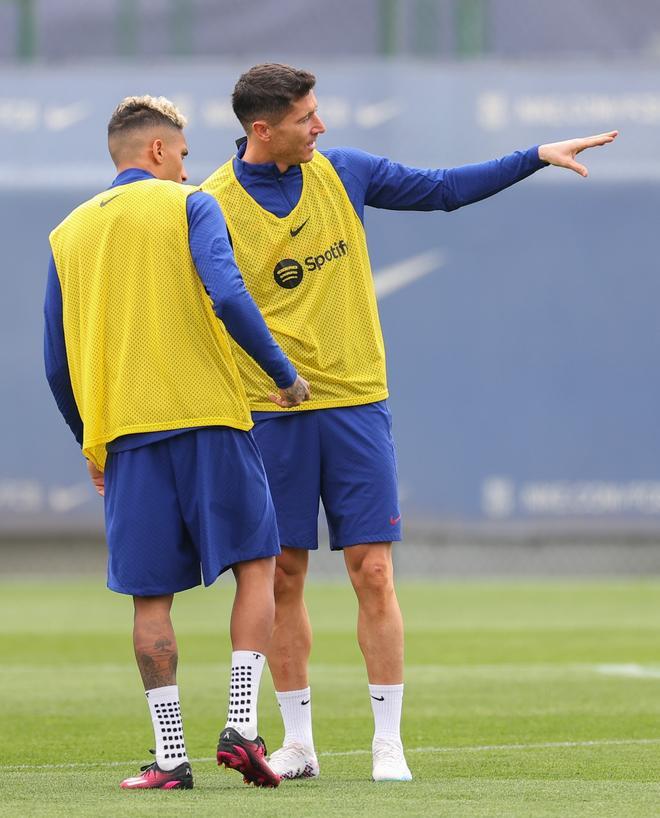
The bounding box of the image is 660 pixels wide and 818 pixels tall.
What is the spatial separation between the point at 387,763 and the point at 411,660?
4787mm

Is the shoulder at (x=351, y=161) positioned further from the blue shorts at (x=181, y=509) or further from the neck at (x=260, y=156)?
the blue shorts at (x=181, y=509)

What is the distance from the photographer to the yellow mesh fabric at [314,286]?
16.3ft

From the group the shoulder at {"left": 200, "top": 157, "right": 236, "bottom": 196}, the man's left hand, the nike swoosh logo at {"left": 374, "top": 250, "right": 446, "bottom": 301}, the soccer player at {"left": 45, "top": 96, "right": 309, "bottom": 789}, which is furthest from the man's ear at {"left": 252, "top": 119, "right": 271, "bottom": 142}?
the nike swoosh logo at {"left": 374, "top": 250, "right": 446, "bottom": 301}

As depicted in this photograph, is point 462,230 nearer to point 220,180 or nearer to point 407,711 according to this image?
point 407,711

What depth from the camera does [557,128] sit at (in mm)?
16984

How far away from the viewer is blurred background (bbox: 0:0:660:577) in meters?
16.8

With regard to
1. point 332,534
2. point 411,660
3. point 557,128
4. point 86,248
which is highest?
point 557,128

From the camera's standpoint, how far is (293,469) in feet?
16.4

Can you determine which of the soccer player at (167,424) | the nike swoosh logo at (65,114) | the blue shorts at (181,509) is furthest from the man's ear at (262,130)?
the nike swoosh logo at (65,114)

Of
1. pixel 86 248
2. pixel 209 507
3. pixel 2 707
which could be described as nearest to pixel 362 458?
pixel 209 507

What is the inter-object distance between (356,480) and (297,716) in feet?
2.40

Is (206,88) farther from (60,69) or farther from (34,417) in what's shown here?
(34,417)

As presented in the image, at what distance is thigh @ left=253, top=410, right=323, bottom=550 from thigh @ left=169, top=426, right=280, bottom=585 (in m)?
0.40

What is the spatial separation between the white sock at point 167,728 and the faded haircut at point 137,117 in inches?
56.2
